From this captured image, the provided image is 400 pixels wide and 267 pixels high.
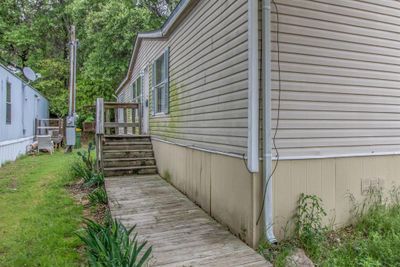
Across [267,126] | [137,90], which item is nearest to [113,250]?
[267,126]

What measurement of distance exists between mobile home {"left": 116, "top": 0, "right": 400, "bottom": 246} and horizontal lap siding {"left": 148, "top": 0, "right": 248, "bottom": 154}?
3 cm

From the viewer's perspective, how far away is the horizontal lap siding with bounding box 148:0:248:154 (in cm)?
389

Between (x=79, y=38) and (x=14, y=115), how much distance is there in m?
11.7

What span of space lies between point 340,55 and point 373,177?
172cm

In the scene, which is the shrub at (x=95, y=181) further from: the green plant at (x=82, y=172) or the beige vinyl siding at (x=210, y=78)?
the beige vinyl siding at (x=210, y=78)

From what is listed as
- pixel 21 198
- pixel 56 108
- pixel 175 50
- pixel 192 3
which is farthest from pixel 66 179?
pixel 56 108

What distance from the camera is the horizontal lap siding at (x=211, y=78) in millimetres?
3895

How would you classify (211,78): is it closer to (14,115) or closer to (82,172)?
(82,172)

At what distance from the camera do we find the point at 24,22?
2261cm

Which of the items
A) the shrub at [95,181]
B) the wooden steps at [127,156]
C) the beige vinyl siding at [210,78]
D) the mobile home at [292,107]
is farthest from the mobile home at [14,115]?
the mobile home at [292,107]

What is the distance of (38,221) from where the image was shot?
185 inches

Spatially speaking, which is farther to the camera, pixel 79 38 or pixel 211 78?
pixel 79 38

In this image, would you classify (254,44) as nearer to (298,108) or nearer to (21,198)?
(298,108)

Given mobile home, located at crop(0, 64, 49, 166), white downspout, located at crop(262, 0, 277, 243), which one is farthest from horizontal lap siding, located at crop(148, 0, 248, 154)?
mobile home, located at crop(0, 64, 49, 166)
